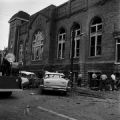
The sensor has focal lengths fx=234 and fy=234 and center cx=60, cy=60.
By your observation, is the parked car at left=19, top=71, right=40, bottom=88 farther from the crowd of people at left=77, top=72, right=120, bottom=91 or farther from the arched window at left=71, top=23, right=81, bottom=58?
the arched window at left=71, top=23, right=81, bottom=58

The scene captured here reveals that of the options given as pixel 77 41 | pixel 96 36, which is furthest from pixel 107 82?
pixel 77 41

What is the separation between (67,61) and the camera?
2894 centimetres

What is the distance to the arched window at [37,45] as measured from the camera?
34.6 m

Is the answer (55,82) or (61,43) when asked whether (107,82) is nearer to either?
(55,82)

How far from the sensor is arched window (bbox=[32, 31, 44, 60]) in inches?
1361

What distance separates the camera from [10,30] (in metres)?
45.3

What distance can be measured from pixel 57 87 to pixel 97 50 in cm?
1023

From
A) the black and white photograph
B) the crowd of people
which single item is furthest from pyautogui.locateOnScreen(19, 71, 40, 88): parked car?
the crowd of people

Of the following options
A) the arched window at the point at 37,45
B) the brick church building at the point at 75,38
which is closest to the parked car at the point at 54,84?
the brick church building at the point at 75,38

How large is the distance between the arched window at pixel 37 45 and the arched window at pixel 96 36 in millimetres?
10240

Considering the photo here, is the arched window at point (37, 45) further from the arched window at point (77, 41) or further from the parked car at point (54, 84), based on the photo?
the parked car at point (54, 84)

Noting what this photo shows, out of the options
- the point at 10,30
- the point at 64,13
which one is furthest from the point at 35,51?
the point at 10,30

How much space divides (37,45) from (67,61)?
8194 millimetres

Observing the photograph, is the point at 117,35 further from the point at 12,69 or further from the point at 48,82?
the point at 12,69
